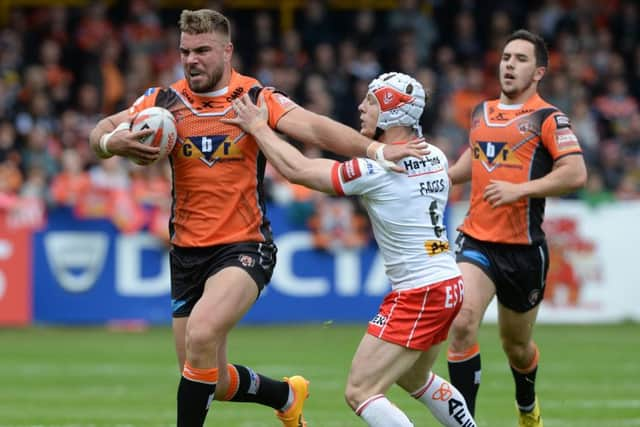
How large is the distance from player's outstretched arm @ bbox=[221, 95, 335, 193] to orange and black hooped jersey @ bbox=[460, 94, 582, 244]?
184cm

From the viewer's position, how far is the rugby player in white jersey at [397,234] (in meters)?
6.80

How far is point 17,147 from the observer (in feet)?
54.7

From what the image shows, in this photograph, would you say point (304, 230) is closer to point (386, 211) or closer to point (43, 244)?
point (43, 244)

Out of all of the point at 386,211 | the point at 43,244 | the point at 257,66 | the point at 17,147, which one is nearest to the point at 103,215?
the point at 43,244

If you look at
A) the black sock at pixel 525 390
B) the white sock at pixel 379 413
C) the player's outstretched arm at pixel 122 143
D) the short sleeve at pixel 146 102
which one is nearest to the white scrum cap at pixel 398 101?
the player's outstretched arm at pixel 122 143

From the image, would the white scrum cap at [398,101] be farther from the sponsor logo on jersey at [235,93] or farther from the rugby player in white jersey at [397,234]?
the sponsor logo on jersey at [235,93]

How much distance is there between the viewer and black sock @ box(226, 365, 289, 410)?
8.04 meters

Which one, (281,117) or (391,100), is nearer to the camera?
(391,100)

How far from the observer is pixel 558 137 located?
830 cm

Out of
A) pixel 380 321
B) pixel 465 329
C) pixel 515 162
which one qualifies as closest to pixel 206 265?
pixel 380 321

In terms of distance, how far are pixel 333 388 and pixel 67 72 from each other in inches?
357

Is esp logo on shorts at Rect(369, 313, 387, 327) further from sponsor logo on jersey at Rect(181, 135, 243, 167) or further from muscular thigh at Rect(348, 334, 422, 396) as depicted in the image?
sponsor logo on jersey at Rect(181, 135, 243, 167)

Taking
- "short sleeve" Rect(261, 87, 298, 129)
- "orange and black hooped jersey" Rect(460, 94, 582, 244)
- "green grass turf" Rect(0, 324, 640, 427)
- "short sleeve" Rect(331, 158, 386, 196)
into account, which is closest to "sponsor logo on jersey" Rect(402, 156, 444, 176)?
"short sleeve" Rect(331, 158, 386, 196)

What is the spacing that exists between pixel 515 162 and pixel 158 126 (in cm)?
258
